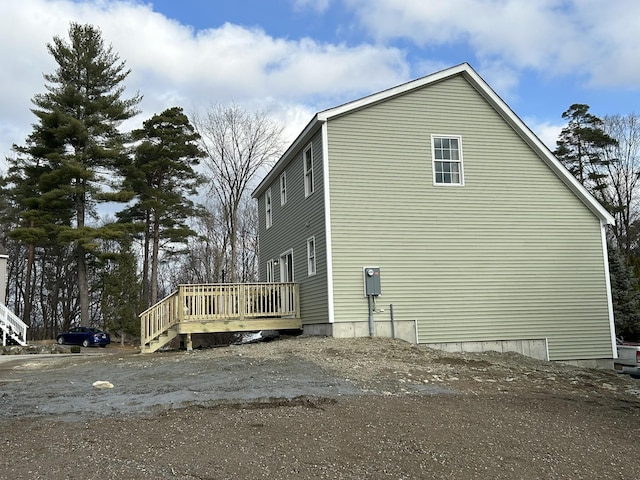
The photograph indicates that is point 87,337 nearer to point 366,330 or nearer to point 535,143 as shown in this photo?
point 366,330

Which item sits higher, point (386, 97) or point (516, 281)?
point (386, 97)

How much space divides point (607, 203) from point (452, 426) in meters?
30.9

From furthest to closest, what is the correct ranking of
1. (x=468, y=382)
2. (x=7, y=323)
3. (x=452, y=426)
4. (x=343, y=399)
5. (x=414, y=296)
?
(x=7, y=323) → (x=414, y=296) → (x=468, y=382) → (x=343, y=399) → (x=452, y=426)

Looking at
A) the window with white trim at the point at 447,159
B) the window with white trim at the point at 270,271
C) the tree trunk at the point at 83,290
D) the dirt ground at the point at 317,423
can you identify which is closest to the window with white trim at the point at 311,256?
the window with white trim at the point at 447,159

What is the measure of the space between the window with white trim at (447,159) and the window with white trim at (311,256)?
3.65 m

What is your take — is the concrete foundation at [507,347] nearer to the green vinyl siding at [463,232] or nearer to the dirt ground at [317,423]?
the green vinyl siding at [463,232]

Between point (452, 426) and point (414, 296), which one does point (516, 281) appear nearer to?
point (414, 296)

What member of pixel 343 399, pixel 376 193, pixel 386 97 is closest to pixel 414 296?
pixel 376 193

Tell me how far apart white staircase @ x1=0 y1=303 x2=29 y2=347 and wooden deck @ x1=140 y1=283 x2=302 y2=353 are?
41.1 feet

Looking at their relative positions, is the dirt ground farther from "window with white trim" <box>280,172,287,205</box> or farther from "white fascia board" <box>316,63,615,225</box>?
"window with white trim" <box>280,172,287,205</box>

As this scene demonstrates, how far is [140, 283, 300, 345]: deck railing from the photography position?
14.8 m

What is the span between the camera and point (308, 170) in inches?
617

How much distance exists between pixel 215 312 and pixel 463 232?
6.92 meters

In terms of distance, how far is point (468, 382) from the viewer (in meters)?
9.55
